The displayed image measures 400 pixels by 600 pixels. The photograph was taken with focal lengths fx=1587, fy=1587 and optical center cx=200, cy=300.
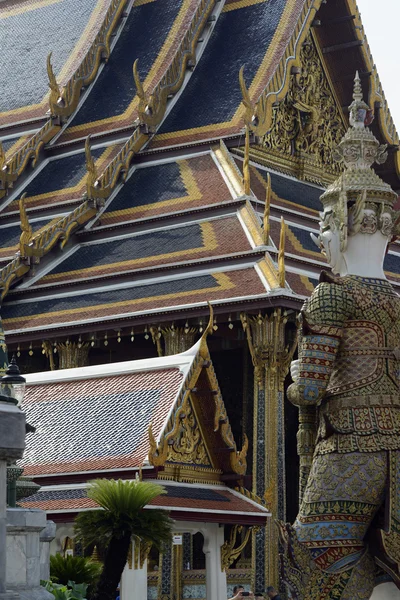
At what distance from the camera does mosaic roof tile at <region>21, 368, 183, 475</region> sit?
12180 millimetres

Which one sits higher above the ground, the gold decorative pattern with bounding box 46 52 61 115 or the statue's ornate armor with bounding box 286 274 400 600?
the gold decorative pattern with bounding box 46 52 61 115

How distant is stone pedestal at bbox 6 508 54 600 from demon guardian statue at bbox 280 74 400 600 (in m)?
1.58

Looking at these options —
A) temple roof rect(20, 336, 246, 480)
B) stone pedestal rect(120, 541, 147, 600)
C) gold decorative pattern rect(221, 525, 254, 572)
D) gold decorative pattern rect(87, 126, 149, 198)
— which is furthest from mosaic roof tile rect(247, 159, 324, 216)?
stone pedestal rect(120, 541, 147, 600)

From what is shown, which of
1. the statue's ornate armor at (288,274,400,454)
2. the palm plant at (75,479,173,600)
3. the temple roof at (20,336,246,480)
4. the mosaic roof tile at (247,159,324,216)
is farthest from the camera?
the mosaic roof tile at (247,159,324,216)

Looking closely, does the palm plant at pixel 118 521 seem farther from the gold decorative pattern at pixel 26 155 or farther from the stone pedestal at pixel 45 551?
the gold decorative pattern at pixel 26 155

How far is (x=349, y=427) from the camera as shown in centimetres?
869

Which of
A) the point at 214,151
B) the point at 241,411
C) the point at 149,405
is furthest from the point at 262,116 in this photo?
the point at 149,405

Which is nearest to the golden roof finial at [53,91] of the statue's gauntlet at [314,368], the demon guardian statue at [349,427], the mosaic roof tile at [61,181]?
the mosaic roof tile at [61,181]

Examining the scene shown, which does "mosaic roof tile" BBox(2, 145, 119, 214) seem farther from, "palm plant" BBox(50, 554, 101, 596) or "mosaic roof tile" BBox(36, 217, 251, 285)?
"palm plant" BBox(50, 554, 101, 596)

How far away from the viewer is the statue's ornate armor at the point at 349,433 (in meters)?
8.55

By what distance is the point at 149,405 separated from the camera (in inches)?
488

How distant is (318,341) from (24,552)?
7.25 ft

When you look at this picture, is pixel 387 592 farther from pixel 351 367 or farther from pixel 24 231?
pixel 24 231

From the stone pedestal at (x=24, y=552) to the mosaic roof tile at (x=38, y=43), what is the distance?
61.2 ft
